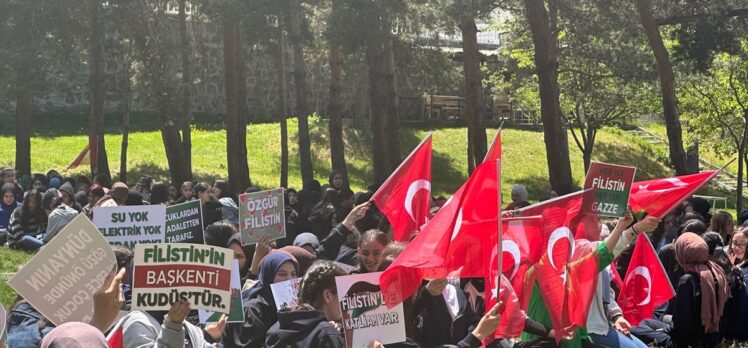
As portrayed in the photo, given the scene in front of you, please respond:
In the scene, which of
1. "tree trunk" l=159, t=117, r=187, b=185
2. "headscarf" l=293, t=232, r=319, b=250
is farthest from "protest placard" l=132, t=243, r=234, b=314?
"tree trunk" l=159, t=117, r=187, b=185

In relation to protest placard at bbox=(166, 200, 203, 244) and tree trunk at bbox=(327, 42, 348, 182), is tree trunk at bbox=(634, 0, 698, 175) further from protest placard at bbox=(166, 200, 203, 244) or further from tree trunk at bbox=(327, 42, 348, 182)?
protest placard at bbox=(166, 200, 203, 244)

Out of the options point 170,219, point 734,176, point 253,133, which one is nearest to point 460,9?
point 170,219

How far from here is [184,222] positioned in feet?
37.2

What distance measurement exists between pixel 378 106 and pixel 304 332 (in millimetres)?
18642

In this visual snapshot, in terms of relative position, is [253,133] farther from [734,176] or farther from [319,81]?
[734,176]

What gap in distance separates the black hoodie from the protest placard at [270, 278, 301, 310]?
0.64 meters

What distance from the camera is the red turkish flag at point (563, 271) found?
7.93 meters

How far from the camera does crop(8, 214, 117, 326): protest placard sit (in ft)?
18.4

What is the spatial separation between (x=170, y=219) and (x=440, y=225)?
188 inches

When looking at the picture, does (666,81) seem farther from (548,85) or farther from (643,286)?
(643,286)

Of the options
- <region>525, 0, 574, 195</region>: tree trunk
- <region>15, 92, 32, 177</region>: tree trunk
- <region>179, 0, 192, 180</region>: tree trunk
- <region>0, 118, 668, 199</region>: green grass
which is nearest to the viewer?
<region>525, 0, 574, 195</region>: tree trunk

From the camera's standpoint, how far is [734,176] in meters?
43.9

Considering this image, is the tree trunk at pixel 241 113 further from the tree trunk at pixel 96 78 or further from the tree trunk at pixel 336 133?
the tree trunk at pixel 96 78

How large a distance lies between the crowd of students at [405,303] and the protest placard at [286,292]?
0.68ft
